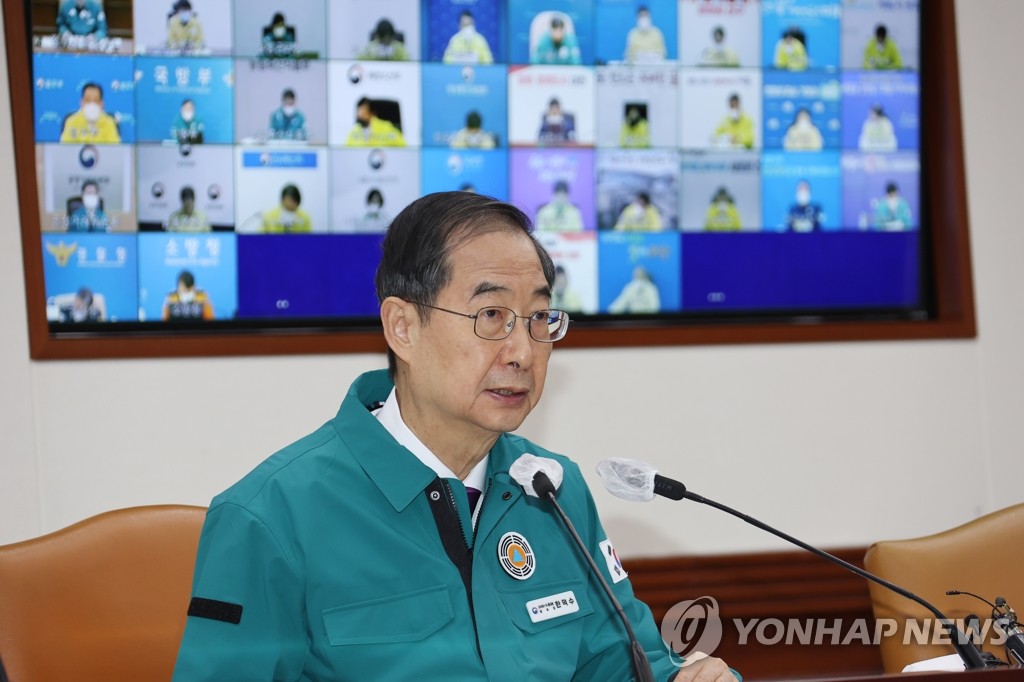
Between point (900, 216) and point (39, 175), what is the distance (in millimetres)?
2375

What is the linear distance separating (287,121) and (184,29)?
0.33 metres

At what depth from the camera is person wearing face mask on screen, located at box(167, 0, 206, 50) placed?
266 centimetres

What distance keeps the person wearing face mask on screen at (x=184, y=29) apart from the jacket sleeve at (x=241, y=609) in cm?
160

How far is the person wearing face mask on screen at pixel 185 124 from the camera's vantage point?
2.69 m

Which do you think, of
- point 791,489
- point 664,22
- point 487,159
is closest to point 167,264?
point 487,159

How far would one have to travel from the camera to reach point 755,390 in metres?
2.98

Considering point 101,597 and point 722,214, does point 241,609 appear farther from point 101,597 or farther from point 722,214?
point 722,214

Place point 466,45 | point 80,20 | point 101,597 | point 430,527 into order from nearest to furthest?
point 430,527
point 101,597
point 80,20
point 466,45

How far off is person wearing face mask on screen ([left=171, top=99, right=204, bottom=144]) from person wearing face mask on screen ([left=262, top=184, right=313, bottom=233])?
27cm

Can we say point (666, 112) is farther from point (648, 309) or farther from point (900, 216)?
point (900, 216)

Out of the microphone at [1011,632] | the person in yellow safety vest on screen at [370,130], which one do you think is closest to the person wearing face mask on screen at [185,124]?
the person in yellow safety vest on screen at [370,130]

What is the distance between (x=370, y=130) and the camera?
2.80m

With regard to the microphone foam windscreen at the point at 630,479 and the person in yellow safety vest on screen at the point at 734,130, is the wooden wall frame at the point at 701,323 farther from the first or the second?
the microphone foam windscreen at the point at 630,479

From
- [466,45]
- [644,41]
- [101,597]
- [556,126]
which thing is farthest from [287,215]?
[101,597]
